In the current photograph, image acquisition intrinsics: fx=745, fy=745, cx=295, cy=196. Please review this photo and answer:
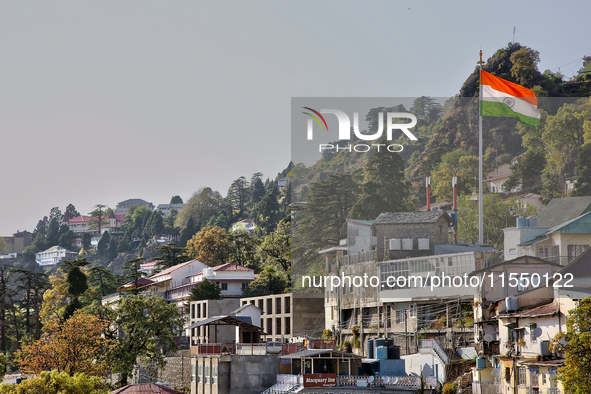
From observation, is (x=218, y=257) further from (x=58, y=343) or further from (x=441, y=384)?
(x=441, y=384)

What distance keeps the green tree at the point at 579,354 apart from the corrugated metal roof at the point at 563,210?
1579 inches

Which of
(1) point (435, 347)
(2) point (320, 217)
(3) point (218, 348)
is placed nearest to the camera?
(1) point (435, 347)

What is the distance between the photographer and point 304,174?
9944cm

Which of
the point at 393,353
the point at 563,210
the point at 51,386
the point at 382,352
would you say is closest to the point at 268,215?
the point at 563,210

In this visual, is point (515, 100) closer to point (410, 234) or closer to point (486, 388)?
point (410, 234)

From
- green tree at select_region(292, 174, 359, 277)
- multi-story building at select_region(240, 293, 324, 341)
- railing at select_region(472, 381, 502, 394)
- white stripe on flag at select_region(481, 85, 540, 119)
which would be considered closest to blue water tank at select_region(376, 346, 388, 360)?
railing at select_region(472, 381, 502, 394)

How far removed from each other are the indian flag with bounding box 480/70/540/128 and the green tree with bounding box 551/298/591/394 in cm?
2992

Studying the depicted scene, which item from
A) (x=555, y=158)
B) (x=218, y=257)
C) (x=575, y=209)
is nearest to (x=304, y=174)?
(x=218, y=257)

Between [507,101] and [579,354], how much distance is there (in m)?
33.3

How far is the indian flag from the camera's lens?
191 feet

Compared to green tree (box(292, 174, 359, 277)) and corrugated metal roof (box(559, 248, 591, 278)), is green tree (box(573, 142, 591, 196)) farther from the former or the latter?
corrugated metal roof (box(559, 248, 591, 278))

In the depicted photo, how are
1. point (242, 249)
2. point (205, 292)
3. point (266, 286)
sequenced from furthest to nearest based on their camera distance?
point (242, 249) < point (266, 286) < point (205, 292)

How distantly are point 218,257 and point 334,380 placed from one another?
74.8 meters

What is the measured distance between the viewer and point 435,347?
44.0 m
